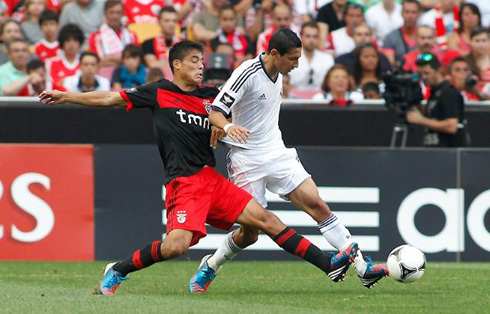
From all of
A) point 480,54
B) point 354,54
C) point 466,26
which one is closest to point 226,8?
Answer: point 354,54

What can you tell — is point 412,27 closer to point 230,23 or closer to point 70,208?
point 230,23

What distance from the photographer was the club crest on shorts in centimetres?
860

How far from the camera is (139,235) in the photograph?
12617mm

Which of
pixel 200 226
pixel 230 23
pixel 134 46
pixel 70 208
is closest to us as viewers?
pixel 200 226

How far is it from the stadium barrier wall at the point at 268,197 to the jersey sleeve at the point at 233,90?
377cm

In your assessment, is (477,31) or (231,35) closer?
(477,31)

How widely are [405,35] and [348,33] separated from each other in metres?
0.83

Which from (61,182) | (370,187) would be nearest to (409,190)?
(370,187)

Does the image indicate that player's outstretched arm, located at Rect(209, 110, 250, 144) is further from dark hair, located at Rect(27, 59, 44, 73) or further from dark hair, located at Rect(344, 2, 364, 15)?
dark hair, located at Rect(344, 2, 364, 15)

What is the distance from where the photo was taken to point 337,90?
14.1m

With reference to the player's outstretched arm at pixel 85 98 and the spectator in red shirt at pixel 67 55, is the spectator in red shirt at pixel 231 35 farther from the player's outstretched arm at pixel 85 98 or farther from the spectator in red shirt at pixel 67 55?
the player's outstretched arm at pixel 85 98

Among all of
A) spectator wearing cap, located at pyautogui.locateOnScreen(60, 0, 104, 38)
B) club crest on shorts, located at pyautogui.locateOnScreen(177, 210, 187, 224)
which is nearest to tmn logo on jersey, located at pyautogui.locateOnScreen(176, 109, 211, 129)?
club crest on shorts, located at pyautogui.locateOnScreen(177, 210, 187, 224)

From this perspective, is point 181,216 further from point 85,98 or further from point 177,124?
point 85,98

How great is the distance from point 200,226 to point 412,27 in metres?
8.61
